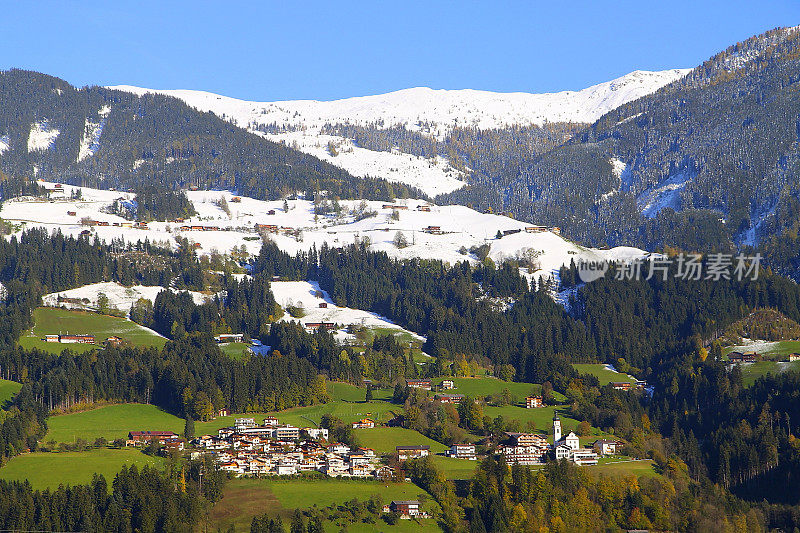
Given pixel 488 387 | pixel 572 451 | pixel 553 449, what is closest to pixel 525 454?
pixel 553 449

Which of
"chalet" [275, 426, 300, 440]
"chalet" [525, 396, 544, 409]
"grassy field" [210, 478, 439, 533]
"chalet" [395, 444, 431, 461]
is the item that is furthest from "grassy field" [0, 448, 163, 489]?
"chalet" [525, 396, 544, 409]

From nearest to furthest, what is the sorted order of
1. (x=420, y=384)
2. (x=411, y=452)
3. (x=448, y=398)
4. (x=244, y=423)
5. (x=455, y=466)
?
(x=455, y=466)
(x=411, y=452)
(x=244, y=423)
(x=448, y=398)
(x=420, y=384)

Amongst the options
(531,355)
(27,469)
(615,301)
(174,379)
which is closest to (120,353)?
(174,379)

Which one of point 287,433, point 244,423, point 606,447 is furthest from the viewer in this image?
point 244,423

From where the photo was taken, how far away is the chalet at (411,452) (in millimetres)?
122438

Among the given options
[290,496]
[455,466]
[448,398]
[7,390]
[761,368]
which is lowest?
[290,496]

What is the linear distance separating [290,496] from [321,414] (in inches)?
1301

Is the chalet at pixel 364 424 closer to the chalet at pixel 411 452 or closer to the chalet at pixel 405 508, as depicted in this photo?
the chalet at pixel 411 452

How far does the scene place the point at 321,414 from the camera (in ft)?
462

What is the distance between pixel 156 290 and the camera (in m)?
199

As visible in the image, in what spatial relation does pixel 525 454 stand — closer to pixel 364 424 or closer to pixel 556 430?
pixel 556 430

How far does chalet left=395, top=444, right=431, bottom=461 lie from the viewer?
402ft

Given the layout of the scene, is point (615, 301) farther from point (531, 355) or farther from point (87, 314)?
point (87, 314)

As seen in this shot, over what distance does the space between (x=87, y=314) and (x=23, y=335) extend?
56.4 feet
